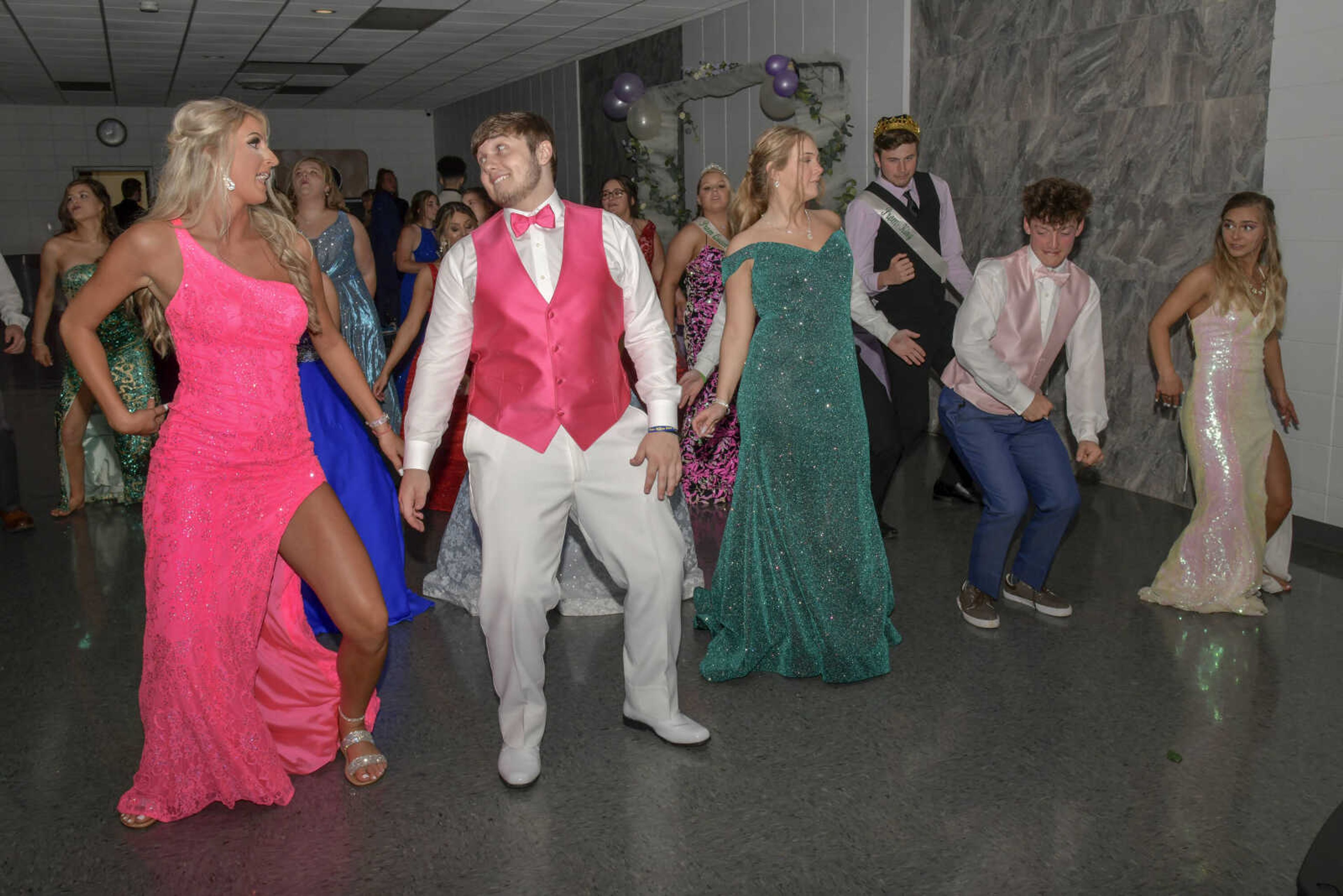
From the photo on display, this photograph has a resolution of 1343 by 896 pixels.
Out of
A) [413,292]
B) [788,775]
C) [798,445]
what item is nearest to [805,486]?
[798,445]

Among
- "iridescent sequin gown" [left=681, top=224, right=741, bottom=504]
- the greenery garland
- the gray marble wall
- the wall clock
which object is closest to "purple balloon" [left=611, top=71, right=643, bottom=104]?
the greenery garland

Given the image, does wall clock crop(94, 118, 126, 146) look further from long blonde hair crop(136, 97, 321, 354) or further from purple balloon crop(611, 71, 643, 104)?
long blonde hair crop(136, 97, 321, 354)

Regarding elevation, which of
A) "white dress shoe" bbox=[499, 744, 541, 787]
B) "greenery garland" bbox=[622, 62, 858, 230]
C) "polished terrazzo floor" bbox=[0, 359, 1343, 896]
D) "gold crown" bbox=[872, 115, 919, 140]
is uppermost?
"greenery garland" bbox=[622, 62, 858, 230]

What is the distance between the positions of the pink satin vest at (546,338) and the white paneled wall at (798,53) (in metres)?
4.74

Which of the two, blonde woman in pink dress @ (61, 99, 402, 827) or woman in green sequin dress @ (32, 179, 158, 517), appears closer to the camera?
blonde woman in pink dress @ (61, 99, 402, 827)

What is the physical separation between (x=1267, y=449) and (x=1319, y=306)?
45.5 inches

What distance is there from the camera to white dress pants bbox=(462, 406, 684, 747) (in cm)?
275

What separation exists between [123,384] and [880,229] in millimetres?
3801

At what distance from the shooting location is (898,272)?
4.54m

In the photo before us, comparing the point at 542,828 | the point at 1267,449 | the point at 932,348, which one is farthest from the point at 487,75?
the point at 542,828

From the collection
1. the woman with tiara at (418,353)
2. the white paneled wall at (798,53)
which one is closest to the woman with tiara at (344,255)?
the woman with tiara at (418,353)

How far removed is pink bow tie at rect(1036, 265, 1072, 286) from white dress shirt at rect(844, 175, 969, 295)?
1012 mm

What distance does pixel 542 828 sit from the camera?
273cm

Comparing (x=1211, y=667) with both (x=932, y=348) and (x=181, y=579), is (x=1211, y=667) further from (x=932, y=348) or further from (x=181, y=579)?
(x=181, y=579)
